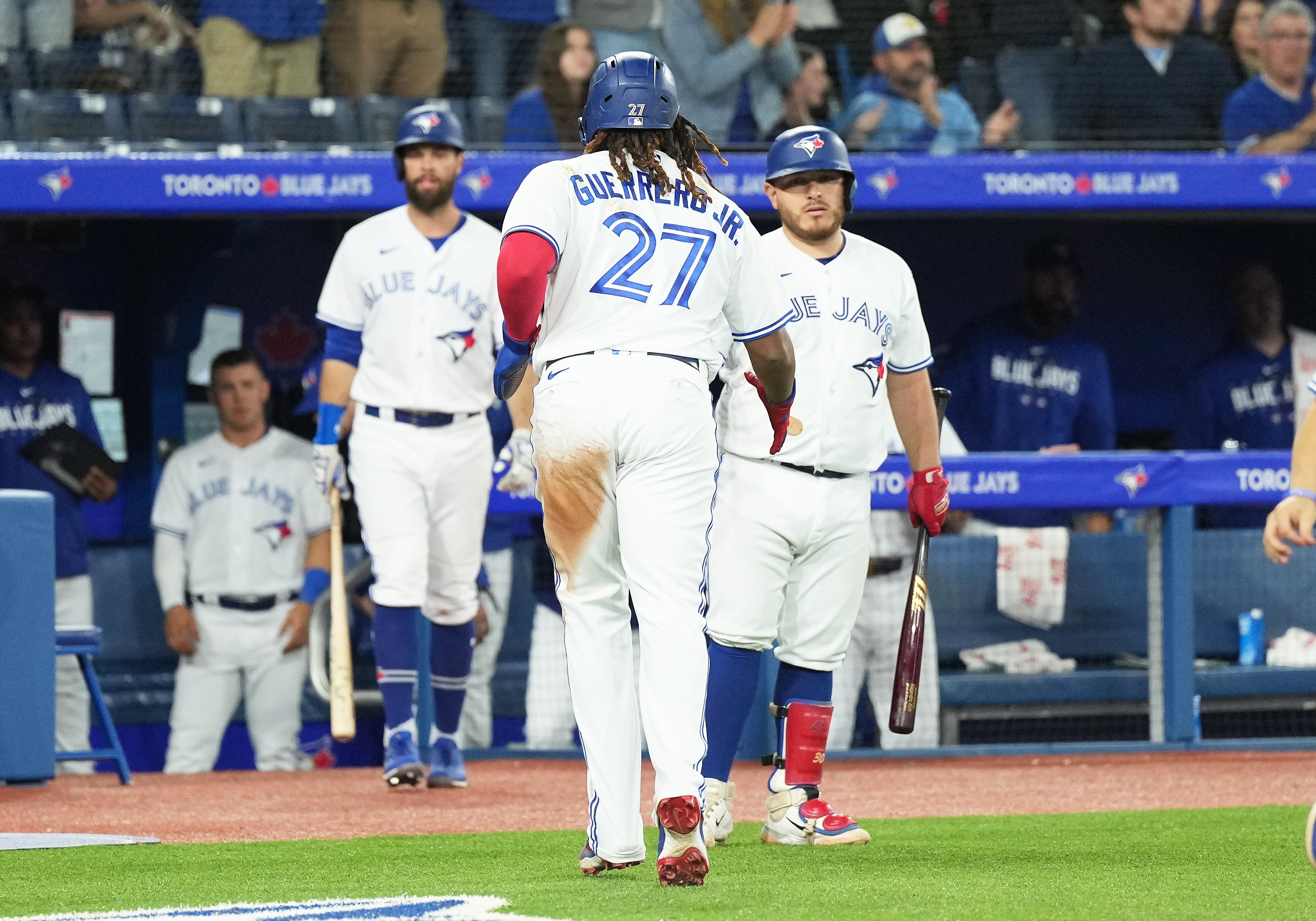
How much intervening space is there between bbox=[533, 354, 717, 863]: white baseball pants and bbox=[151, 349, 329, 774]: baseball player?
4077 mm

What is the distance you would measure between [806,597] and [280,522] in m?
3.73

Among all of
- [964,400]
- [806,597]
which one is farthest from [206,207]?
[806,597]

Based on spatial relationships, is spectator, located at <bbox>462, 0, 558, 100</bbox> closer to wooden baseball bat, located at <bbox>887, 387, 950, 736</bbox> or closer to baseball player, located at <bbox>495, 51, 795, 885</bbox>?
wooden baseball bat, located at <bbox>887, 387, 950, 736</bbox>

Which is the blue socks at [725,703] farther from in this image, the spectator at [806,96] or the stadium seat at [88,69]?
the stadium seat at [88,69]

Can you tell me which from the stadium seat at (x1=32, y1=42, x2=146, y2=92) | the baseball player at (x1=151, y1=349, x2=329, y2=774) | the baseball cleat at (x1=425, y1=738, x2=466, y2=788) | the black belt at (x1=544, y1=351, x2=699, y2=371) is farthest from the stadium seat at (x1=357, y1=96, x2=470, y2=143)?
the black belt at (x1=544, y1=351, x2=699, y2=371)

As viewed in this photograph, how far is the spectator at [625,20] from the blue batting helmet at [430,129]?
2.62 m

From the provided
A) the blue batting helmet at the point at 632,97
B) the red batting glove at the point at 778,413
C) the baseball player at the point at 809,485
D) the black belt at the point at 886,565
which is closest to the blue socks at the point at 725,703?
the baseball player at the point at 809,485

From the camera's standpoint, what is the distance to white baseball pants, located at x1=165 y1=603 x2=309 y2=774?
7438mm

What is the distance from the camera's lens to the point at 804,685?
449 cm

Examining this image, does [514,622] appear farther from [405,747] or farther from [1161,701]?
[1161,701]

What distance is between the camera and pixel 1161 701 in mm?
7027

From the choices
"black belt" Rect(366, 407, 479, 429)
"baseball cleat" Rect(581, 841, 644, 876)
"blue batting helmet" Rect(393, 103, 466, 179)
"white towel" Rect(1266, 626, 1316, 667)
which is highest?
"blue batting helmet" Rect(393, 103, 466, 179)

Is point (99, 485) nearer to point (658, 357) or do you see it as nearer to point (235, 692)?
point (235, 692)

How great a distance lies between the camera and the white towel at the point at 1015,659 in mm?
7082
